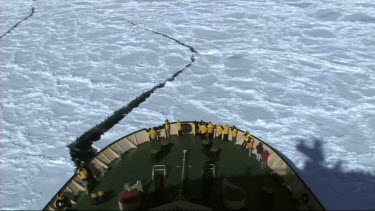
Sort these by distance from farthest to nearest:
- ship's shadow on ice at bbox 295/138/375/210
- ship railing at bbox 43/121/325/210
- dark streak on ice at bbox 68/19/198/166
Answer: dark streak on ice at bbox 68/19/198/166
ship's shadow on ice at bbox 295/138/375/210
ship railing at bbox 43/121/325/210

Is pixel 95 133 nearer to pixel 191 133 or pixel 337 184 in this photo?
pixel 191 133

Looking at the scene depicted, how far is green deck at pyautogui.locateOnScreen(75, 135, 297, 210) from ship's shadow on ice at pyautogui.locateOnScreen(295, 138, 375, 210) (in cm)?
244

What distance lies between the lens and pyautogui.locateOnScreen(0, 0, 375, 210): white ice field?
430 inches

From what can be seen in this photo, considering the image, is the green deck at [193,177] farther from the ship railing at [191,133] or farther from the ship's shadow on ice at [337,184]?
the ship's shadow on ice at [337,184]

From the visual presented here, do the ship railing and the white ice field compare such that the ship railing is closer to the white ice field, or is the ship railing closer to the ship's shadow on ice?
the ship's shadow on ice

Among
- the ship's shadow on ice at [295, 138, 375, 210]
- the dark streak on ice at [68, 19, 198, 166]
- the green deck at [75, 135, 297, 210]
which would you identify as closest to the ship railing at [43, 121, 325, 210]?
the green deck at [75, 135, 297, 210]

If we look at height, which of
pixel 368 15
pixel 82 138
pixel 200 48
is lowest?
pixel 82 138

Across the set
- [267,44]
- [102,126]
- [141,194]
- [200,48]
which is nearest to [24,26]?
[200,48]

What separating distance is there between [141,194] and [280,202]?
9.05 feet

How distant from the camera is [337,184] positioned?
998cm

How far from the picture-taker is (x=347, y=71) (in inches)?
639

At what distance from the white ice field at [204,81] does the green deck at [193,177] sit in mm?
2506

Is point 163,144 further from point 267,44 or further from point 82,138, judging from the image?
point 267,44

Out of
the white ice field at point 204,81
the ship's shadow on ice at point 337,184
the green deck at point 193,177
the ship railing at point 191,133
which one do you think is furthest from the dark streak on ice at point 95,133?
the ship's shadow on ice at point 337,184
